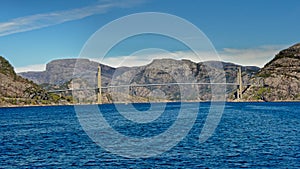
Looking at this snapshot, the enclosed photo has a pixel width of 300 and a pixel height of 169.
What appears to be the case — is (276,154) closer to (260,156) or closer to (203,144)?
(260,156)

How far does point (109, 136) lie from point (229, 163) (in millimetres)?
34991

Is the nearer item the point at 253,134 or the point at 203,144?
the point at 203,144

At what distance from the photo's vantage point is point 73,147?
66.7 metres

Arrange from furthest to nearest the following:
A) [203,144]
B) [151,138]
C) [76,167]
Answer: [151,138]
[203,144]
[76,167]

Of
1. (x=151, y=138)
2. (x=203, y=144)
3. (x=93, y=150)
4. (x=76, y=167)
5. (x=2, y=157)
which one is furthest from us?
(x=151, y=138)

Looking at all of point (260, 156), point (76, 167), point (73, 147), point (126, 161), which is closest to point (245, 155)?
point (260, 156)

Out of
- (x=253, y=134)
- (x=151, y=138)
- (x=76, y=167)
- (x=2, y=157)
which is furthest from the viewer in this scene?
(x=253, y=134)

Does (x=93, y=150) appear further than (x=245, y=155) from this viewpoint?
Yes

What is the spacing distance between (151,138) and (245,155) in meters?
23.9

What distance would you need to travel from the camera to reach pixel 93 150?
62688 mm

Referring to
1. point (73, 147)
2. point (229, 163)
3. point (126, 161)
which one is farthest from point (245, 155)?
point (73, 147)

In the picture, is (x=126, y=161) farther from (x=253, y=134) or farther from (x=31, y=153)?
(x=253, y=134)

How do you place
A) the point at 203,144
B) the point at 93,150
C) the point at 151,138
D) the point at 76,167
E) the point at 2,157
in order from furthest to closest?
the point at 151,138 → the point at 203,144 → the point at 93,150 → the point at 2,157 → the point at 76,167

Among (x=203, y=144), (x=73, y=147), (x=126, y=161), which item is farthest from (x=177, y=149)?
(x=73, y=147)
